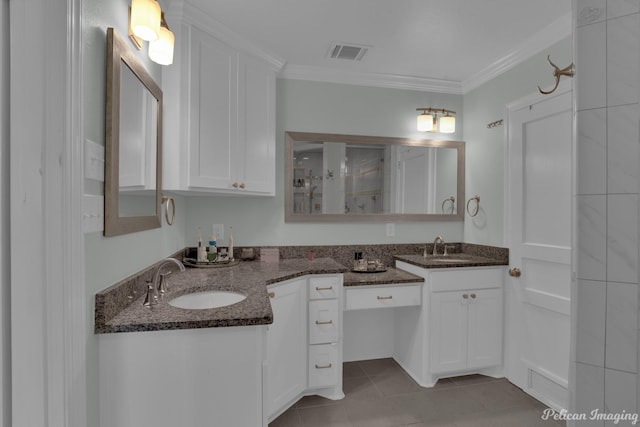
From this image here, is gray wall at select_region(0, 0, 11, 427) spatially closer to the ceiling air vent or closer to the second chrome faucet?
the ceiling air vent

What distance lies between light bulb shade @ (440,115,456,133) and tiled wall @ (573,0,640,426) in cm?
205

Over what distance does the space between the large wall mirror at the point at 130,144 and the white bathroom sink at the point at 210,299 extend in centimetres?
42

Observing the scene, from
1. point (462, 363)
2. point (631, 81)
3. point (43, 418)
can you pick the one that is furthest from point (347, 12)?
point (462, 363)

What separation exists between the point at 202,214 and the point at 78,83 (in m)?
1.66

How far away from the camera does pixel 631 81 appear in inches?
33.6

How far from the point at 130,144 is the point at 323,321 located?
1559 mm

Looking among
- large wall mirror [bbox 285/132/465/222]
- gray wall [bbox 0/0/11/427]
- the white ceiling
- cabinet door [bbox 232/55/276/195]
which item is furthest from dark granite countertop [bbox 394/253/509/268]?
gray wall [bbox 0/0/11/427]

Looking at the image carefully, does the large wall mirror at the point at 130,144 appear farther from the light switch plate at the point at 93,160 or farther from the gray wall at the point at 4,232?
the gray wall at the point at 4,232

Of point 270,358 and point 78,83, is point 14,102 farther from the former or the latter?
point 270,358

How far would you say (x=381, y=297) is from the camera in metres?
2.40

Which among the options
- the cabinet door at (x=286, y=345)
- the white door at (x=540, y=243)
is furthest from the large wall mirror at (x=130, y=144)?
the white door at (x=540, y=243)

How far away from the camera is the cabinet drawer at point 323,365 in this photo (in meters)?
2.20

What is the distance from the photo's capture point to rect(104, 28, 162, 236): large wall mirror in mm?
1198

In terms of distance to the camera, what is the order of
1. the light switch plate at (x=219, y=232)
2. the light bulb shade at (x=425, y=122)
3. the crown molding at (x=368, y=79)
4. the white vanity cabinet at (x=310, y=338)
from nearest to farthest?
1. the white vanity cabinet at (x=310, y=338)
2. the light switch plate at (x=219, y=232)
3. the crown molding at (x=368, y=79)
4. the light bulb shade at (x=425, y=122)
